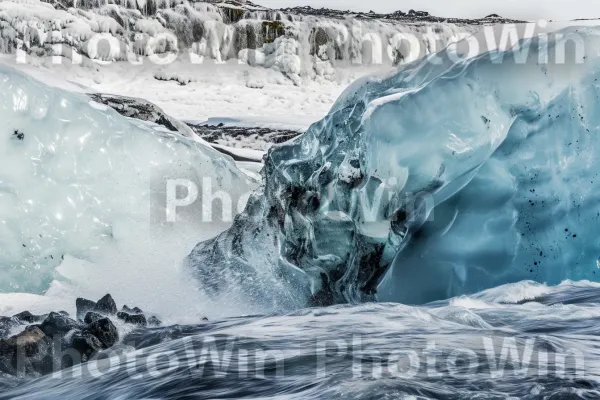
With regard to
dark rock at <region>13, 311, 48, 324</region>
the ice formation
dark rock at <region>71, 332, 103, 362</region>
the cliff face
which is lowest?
dark rock at <region>13, 311, 48, 324</region>

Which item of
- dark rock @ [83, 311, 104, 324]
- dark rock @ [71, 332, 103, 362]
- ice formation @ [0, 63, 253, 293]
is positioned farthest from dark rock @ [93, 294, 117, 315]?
ice formation @ [0, 63, 253, 293]

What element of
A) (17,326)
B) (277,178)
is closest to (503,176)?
(277,178)

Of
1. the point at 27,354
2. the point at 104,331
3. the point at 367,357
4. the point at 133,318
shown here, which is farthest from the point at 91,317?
the point at 367,357

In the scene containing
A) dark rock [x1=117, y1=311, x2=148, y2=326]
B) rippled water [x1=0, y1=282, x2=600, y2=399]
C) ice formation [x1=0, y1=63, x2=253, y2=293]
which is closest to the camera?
rippled water [x1=0, y1=282, x2=600, y2=399]

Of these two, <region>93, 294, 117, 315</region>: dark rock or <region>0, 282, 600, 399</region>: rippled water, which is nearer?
<region>0, 282, 600, 399</region>: rippled water

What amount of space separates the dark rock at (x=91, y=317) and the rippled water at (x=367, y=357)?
227 millimetres

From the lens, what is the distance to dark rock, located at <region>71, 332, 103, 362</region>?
3.58m

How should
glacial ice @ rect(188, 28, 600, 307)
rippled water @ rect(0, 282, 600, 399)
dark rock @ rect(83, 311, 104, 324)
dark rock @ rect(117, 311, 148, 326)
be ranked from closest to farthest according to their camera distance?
rippled water @ rect(0, 282, 600, 399) < dark rock @ rect(83, 311, 104, 324) < dark rock @ rect(117, 311, 148, 326) < glacial ice @ rect(188, 28, 600, 307)

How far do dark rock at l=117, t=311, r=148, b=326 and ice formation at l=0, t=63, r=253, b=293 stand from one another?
1.23 meters

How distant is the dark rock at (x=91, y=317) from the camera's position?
4.07 m

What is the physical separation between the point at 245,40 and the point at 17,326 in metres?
19.8

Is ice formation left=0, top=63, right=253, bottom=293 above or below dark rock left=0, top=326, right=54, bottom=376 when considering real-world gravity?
above

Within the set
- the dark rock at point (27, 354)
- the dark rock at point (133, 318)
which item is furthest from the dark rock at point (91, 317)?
the dark rock at point (27, 354)

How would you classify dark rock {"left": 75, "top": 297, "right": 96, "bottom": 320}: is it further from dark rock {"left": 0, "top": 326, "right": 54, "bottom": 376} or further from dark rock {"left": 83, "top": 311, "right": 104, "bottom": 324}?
dark rock {"left": 0, "top": 326, "right": 54, "bottom": 376}
